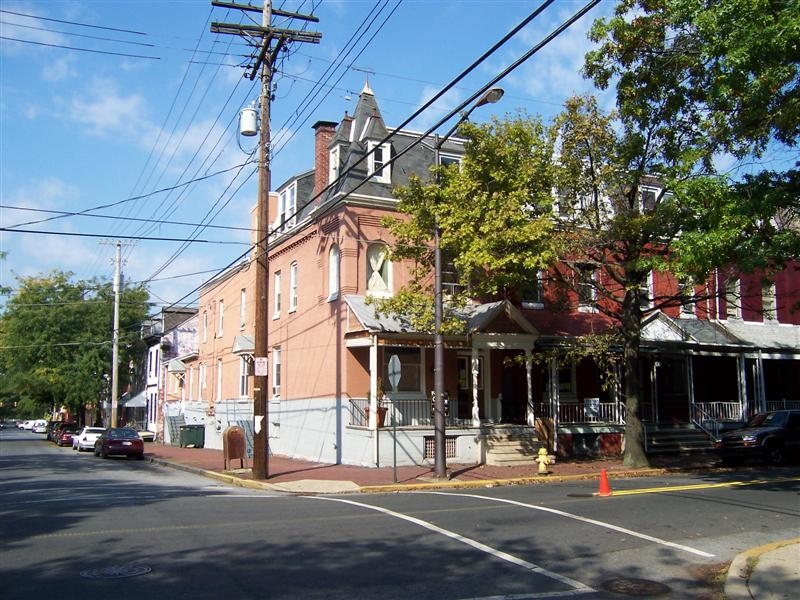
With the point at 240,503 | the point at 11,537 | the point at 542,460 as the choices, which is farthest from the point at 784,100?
the point at 11,537

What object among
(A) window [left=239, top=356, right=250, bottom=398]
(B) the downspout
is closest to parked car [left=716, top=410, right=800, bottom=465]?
(B) the downspout

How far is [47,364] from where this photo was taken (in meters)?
53.1

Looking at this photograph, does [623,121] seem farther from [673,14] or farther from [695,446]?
[695,446]

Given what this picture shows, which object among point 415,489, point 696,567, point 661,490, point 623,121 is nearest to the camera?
point 696,567

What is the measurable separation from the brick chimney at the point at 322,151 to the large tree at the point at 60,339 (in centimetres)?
3053

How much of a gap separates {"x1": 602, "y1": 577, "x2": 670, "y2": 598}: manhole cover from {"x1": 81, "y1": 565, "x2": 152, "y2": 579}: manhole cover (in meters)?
4.99

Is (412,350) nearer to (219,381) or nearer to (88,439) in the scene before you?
(219,381)

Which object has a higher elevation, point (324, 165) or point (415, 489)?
point (324, 165)

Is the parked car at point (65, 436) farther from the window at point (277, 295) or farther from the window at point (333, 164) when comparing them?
the window at point (333, 164)

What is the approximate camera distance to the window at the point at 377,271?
24328 mm

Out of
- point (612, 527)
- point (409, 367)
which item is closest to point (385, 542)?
point (612, 527)

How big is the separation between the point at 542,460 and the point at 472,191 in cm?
756

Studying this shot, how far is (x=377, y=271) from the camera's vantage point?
80.3 ft

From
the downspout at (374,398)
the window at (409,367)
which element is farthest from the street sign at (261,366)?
the window at (409,367)
